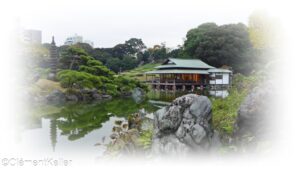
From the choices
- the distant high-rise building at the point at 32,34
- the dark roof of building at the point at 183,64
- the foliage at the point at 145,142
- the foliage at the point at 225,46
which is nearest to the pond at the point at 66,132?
the foliage at the point at 145,142

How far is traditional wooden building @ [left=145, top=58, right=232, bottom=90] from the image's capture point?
22250 millimetres

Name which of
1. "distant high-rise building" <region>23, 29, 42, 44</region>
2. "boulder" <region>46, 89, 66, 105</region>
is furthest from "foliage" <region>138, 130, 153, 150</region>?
"boulder" <region>46, 89, 66, 105</region>

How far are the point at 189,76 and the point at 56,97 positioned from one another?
1288cm

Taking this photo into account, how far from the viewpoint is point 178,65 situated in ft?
76.1

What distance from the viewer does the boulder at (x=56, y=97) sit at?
1420 centimetres

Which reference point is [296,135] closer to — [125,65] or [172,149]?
[172,149]

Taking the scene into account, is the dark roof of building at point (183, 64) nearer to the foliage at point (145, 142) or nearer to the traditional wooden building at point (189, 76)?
the traditional wooden building at point (189, 76)

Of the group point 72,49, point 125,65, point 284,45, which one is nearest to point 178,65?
point 125,65

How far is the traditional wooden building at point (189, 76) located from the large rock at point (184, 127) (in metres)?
17.9

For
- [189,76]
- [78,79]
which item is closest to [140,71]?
[189,76]

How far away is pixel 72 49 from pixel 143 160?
14112mm

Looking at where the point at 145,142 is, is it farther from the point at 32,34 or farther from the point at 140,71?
the point at 140,71

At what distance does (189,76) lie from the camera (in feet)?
79.9

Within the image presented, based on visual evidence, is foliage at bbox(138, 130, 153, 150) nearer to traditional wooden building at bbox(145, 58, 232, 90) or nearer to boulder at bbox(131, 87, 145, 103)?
boulder at bbox(131, 87, 145, 103)
